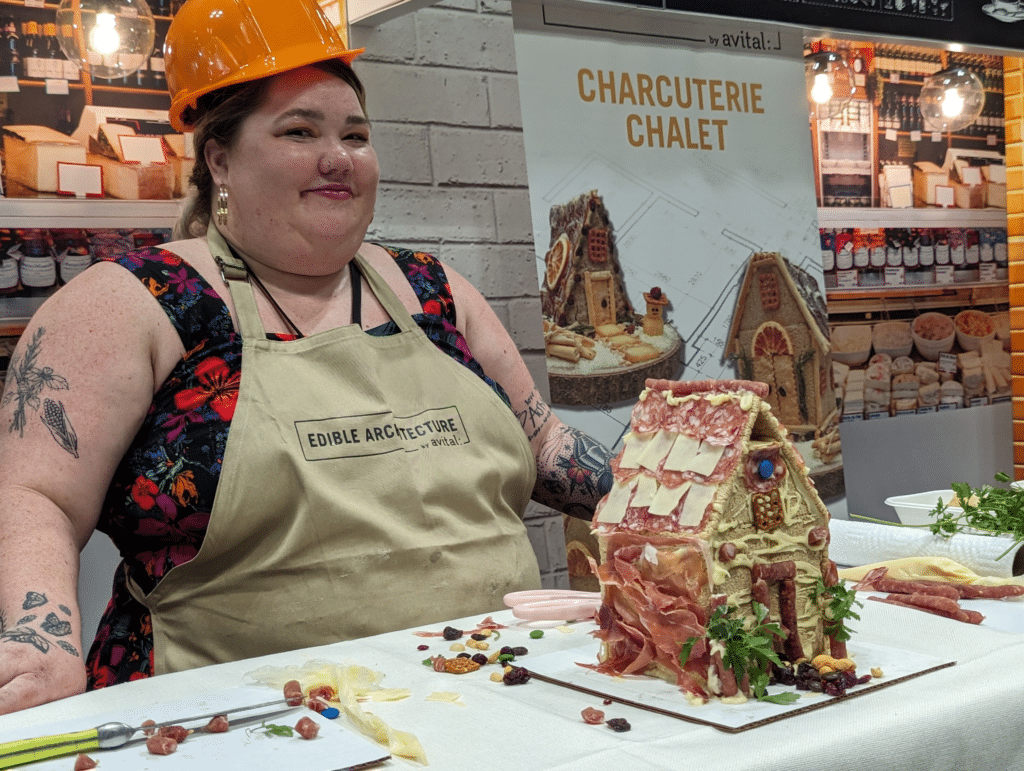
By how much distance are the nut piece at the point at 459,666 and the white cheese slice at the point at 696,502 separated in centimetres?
27

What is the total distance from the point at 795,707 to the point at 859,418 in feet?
10.4

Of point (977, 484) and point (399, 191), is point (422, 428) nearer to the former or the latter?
point (399, 191)

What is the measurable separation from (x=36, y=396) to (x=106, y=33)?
0.85 metres

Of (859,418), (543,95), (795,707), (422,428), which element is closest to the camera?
(795,707)

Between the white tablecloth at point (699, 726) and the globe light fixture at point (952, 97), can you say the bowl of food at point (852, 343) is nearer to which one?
the globe light fixture at point (952, 97)

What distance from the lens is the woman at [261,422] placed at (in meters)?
1.44

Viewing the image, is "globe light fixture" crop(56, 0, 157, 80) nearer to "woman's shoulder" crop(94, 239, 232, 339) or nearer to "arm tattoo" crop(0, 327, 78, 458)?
"woman's shoulder" crop(94, 239, 232, 339)

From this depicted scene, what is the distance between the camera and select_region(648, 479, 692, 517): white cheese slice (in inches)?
40.3

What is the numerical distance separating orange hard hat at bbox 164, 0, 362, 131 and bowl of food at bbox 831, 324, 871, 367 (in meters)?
2.72

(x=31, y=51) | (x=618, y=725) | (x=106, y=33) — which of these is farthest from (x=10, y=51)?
(x=618, y=725)

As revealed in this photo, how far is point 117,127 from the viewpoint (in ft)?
7.40

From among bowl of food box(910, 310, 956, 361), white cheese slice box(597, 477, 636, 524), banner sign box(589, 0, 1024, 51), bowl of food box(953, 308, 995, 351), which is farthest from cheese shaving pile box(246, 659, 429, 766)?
bowl of food box(953, 308, 995, 351)

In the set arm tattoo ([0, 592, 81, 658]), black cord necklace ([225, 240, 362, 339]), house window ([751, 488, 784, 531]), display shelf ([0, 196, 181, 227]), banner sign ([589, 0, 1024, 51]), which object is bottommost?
arm tattoo ([0, 592, 81, 658])

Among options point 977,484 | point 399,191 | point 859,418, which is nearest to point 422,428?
point 399,191
